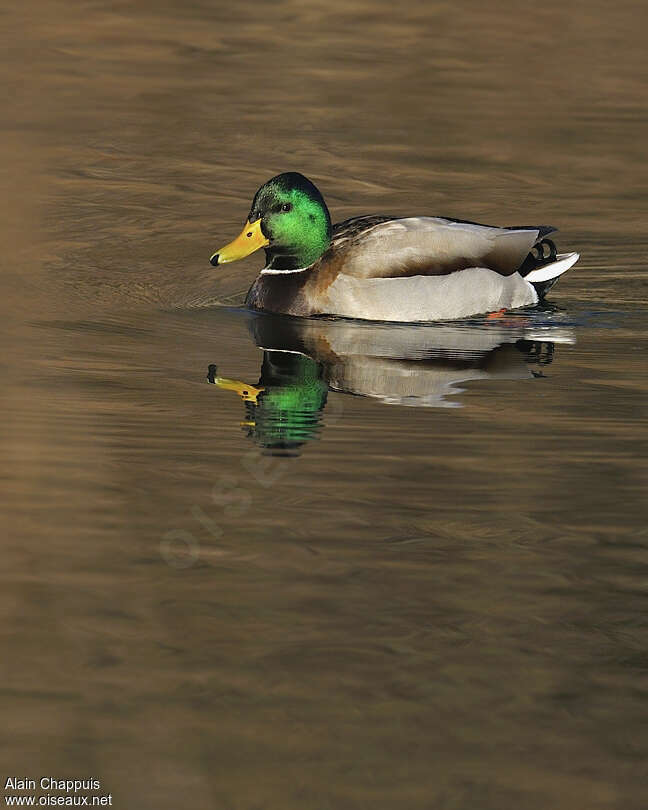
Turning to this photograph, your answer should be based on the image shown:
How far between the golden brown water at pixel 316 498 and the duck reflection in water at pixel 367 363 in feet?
0.10

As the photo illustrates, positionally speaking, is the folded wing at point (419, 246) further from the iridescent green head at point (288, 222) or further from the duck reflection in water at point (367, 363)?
the duck reflection in water at point (367, 363)

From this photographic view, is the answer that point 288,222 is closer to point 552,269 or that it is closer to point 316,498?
point 552,269

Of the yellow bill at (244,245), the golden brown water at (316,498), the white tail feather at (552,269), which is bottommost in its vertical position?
the golden brown water at (316,498)

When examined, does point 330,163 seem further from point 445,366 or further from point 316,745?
point 316,745

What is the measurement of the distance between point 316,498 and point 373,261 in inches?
152

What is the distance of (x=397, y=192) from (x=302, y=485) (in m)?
7.10

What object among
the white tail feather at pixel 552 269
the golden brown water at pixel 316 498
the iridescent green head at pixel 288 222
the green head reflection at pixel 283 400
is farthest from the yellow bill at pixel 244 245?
the white tail feather at pixel 552 269

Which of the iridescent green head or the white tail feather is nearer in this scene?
the iridescent green head

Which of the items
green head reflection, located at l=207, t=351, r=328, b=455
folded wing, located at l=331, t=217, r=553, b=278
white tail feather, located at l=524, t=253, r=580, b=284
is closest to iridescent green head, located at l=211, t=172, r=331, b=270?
folded wing, located at l=331, t=217, r=553, b=278

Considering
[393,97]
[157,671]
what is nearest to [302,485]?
Answer: [157,671]

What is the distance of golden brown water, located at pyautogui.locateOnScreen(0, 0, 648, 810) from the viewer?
526 centimetres

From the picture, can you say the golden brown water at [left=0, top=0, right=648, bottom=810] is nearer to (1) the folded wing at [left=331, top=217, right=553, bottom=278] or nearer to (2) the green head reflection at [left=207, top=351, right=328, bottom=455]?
(2) the green head reflection at [left=207, top=351, right=328, bottom=455]

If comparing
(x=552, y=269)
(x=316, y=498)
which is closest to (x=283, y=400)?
(x=316, y=498)

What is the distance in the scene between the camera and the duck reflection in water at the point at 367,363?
893 cm
